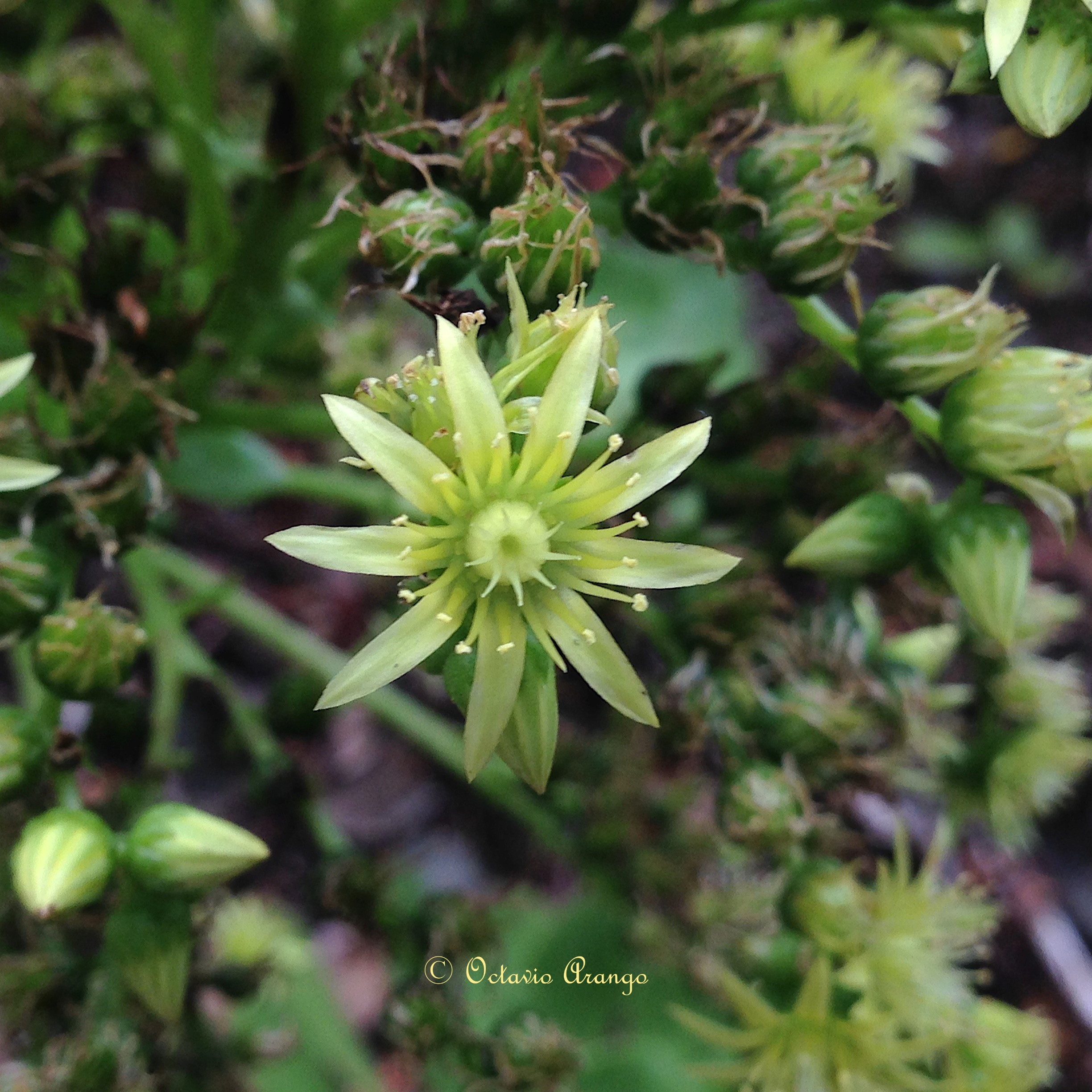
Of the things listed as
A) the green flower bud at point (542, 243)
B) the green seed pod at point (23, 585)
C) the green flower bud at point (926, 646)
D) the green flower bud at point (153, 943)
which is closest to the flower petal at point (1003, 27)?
the green flower bud at point (542, 243)

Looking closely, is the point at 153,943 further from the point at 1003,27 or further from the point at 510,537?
the point at 1003,27

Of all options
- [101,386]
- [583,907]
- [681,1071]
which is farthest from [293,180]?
[681,1071]

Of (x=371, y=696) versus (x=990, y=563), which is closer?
(x=990, y=563)

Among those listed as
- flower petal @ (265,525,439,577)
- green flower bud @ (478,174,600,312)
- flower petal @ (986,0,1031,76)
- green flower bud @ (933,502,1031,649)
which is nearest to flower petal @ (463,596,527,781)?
flower petal @ (265,525,439,577)

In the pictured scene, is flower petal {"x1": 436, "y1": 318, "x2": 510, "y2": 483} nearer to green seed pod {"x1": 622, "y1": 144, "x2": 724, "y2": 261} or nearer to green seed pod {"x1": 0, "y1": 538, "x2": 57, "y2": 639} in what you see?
green seed pod {"x1": 622, "y1": 144, "x2": 724, "y2": 261}

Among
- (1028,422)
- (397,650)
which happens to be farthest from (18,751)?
(1028,422)

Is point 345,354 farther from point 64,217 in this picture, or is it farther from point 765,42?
point 765,42
